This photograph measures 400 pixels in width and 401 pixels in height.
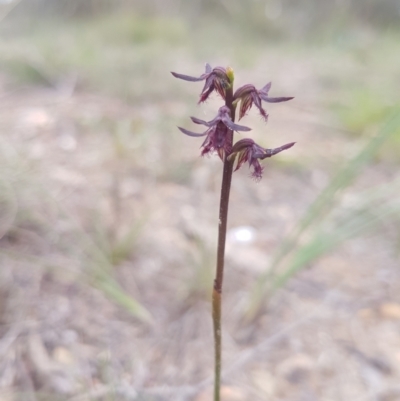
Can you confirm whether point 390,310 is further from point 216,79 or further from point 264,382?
point 216,79

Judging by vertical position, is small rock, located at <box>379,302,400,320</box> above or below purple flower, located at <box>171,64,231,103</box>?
above

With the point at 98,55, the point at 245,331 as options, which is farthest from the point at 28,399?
the point at 98,55

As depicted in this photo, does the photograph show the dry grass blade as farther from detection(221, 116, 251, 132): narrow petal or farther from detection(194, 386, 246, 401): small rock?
detection(221, 116, 251, 132): narrow petal

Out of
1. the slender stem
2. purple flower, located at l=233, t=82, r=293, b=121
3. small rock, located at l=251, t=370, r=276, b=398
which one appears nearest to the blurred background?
small rock, located at l=251, t=370, r=276, b=398

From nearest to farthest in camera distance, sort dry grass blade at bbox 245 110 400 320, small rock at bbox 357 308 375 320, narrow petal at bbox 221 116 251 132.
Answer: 1. narrow petal at bbox 221 116 251 132
2. dry grass blade at bbox 245 110 400 320
3. small rock at bbox 357 308 375 320

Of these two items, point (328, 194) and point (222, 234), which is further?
point (328, 194)

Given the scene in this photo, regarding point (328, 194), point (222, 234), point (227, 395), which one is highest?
point (328, 194)

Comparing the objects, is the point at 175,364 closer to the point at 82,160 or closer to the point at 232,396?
the point at 232,396

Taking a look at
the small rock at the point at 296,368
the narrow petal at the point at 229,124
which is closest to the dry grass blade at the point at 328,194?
the small rock at the point at 296,368

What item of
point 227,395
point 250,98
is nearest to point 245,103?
point 250,98
